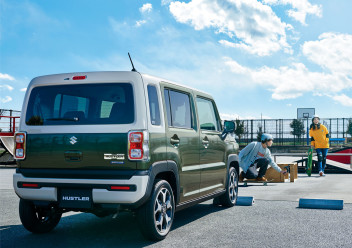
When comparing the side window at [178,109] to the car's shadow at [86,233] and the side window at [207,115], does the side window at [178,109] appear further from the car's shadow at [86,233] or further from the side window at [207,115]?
the car's shadow at [86,233]

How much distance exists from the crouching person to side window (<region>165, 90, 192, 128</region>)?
5.11m

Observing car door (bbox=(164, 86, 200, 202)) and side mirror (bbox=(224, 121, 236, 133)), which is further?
side mirror (bbox=(224, 121, 236, 133))

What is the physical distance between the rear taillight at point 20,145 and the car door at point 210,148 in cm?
245

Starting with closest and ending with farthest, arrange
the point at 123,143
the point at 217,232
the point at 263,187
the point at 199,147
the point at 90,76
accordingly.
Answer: the point at 123,143, the point at 90,76, the point at 217,232, the point at 199,147, the point at 263,187

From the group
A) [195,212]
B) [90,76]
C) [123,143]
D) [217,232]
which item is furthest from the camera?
[195,212]

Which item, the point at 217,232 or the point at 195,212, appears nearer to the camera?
the point at 217,232

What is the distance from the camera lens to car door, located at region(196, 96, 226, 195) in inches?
251

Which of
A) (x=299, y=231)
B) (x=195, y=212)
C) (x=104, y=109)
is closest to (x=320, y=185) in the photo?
(x=195, y=212)

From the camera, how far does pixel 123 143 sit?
15.5 ft

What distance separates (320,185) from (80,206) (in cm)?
846

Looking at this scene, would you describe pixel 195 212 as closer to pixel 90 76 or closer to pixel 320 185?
pixel 90 76

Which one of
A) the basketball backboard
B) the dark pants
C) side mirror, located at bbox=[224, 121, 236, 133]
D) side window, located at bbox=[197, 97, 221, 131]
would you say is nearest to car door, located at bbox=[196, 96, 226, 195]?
side window, located at bbox=[197, 97, 221, 131]

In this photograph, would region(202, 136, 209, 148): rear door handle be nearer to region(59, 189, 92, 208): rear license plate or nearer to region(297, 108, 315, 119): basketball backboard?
region(59, 189, 92, 208): rear license plate

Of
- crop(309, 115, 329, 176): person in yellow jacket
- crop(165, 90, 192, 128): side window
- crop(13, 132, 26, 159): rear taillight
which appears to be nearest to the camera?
crop(13, 132, 26, 159): rear taillight
